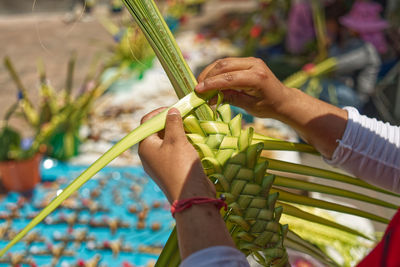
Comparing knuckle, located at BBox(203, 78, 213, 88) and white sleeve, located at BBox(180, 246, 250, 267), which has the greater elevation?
knuckle, located at BBox(203, 78, 213, 88)

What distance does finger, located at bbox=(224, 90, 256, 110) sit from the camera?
2.34 ft

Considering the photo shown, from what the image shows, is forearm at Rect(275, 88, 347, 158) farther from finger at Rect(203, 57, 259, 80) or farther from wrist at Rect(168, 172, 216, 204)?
wrist at Rect(168, 172, 216, 204)

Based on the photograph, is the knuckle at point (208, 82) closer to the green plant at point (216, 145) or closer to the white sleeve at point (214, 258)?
the green plant at point (216, 145)

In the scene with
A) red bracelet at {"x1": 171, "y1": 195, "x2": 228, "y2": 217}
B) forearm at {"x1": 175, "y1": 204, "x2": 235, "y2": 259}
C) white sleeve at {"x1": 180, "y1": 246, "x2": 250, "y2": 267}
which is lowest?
white sleeve at {"x1": 180, "y1": 246, "x2": 250, "y2": 267}

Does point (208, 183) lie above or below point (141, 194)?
below

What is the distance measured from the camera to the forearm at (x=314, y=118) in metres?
0.73

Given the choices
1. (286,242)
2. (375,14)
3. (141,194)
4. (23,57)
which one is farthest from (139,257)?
(23,57)

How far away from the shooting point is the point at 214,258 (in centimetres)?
46

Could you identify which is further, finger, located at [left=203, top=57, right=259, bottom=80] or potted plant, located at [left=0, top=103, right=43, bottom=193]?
potted plant, located at [left=0, top=103, right=43, bottom=193]

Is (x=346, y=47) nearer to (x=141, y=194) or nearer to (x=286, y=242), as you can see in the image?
(x=141, y=194)

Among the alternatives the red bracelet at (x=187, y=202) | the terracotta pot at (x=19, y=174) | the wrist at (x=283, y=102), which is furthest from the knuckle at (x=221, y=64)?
the terracotta pot at (x=19, y=174)

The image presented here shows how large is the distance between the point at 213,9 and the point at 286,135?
7.84m

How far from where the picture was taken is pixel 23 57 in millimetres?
5168

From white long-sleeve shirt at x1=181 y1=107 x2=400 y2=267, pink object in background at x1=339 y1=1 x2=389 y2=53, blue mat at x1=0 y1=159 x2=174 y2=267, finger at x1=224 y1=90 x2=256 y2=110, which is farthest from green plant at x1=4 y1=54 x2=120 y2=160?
pink object in background at x1=339 y1=1 x2=389 y2=53
